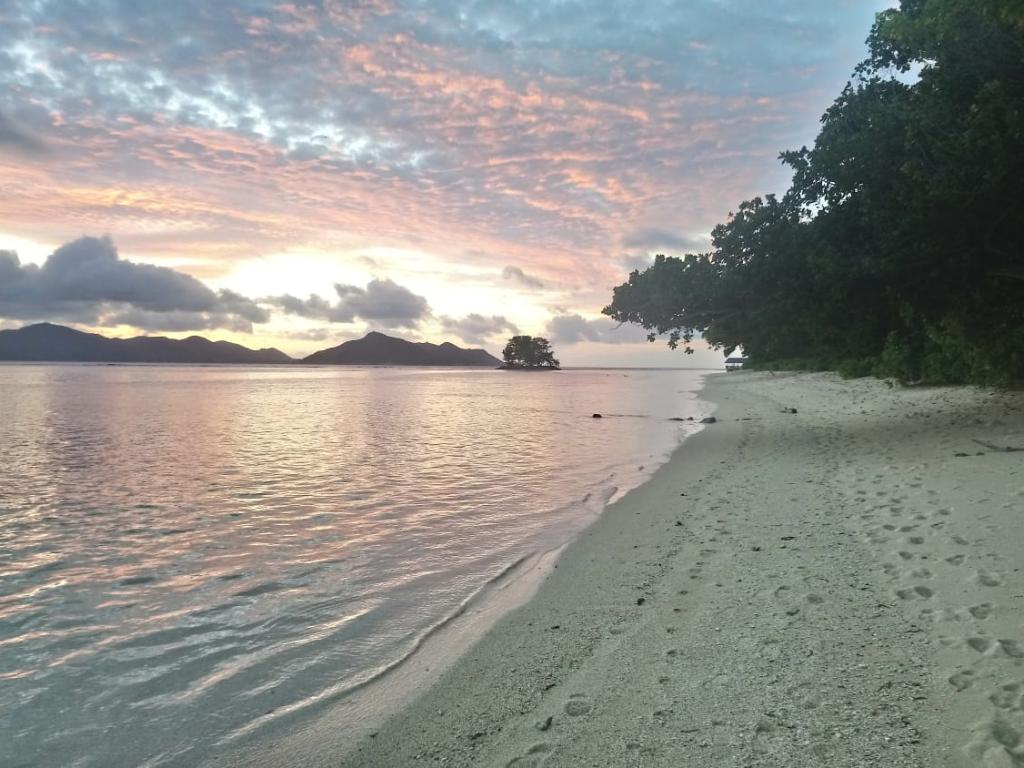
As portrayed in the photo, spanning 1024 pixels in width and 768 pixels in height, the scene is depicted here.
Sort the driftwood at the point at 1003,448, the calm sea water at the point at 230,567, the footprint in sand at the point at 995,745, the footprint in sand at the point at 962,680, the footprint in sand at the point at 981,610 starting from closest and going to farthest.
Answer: the footprint in sand at the point at 995,745
the footprint in sand at the point at 962,680
the calm sea water at the point at 230,567
the footprint in sand at the point at 981,610
the driftwood at the point at 1003,448

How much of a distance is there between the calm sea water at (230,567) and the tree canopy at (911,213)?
753cm

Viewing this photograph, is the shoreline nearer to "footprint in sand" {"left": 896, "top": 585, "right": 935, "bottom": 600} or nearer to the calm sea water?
the calm sea water

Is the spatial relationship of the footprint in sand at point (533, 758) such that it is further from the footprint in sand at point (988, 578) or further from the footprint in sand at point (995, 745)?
the footprint in sand at point (988, 578)

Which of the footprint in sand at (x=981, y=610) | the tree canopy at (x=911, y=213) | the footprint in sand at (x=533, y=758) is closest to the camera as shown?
the footprint in sand at (x=533, y=758)

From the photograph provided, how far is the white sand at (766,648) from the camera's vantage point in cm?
376

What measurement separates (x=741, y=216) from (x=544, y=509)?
17.9 metres

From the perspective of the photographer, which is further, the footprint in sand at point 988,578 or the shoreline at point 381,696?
the footprint in sand at point 988,578

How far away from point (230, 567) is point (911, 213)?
16433mm

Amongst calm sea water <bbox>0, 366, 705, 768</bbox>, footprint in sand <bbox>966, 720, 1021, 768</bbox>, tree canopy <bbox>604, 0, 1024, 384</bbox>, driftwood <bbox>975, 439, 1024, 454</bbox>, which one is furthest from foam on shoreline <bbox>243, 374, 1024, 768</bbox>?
tree canopy <bbox>604, 0, 1024, 384</bbox>

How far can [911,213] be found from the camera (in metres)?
14.4

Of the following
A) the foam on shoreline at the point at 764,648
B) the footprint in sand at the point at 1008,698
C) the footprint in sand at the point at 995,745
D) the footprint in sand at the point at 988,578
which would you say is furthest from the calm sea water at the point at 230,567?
the footprint in sand at the point at 988,578

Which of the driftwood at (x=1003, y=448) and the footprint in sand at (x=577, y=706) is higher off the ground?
the driftwood at (x=1003, y=448)

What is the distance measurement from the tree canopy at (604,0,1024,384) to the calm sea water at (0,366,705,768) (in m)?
7.53

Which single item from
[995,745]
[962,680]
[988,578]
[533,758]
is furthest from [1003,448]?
[533,758]
